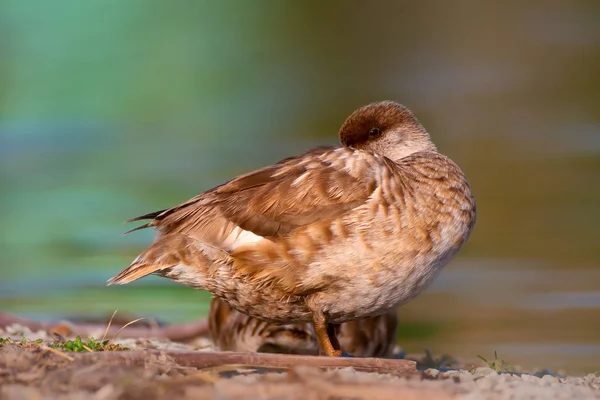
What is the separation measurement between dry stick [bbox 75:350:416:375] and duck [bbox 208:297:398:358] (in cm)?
197

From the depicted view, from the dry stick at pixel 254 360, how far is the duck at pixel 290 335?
1966 millimetres

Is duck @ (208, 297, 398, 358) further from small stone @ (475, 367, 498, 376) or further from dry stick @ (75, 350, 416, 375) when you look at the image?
dry stick @ (75, 350, 416, 375)

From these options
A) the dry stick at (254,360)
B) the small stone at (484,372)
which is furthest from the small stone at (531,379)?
the dry stick at (254,360)

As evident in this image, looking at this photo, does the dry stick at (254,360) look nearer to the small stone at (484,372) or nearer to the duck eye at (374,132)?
the small stone at (484,372)

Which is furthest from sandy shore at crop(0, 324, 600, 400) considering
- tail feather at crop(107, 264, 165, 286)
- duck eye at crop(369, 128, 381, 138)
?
duck eye at crop(369, 128, 381, 138)

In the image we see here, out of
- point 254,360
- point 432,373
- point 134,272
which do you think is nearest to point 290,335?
point 134,272

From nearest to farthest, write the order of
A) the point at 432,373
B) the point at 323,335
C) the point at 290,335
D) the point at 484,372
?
the point at 432,373 < the point at 484,372 < the point at 323,335 < the point at 290,335

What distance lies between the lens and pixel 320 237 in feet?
17.2

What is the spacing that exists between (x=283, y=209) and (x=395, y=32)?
834 inches

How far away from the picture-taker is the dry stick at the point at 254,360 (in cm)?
425

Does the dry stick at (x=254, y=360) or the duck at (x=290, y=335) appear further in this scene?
the duck at (x=290, y=335)

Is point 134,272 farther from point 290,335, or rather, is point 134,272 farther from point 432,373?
point 432,373

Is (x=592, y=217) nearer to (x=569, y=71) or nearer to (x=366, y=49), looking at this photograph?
(x=569, y=71)

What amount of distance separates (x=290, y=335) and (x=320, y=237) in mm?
→ 1500
